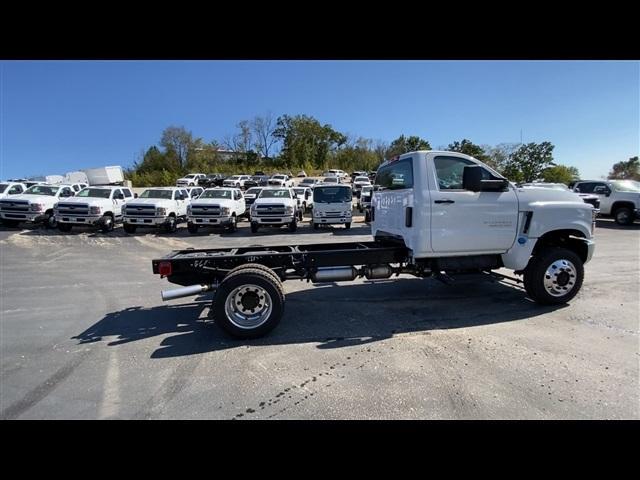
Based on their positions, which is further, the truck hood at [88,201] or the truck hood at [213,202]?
the truck hood at [213,202]

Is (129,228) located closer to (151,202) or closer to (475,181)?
(151,202)

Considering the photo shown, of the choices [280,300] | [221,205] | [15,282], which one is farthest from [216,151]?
[280,300]

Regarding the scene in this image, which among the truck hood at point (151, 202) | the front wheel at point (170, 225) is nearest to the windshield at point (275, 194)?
the front wheel at point (170, 225)

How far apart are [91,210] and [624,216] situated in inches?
958

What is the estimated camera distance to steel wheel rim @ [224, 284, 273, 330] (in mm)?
4172

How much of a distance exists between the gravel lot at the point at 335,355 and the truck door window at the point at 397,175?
77.1 inches

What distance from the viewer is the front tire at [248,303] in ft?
13.4

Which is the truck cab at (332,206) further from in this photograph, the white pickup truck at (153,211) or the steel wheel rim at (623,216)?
the steel wheel rim at (623,216)

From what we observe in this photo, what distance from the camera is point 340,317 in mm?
4891

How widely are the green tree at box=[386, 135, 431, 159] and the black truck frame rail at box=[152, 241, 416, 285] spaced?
54130mm

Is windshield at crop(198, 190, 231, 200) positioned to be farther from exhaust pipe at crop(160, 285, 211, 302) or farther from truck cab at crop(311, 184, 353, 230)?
exhaust pipe at crop(160, 285, 211, 302)
